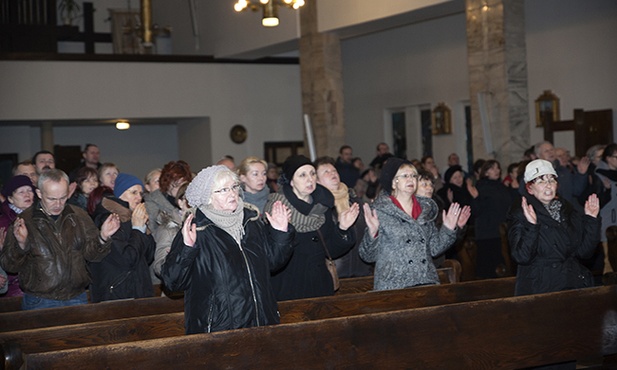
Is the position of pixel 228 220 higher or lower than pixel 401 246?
higher

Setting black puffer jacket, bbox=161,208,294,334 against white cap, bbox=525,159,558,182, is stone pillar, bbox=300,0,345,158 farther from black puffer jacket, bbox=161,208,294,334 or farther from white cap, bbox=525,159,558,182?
black puffer jacket, bbox=161,208,294,334

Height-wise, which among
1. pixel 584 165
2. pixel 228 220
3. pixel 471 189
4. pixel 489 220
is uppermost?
pixel 584 165

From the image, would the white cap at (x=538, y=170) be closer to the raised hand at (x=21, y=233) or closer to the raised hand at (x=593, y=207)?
the raised hand at (x=593, y=207)

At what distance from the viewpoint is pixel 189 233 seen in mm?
4148

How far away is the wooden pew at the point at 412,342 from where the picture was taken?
12.8 feet

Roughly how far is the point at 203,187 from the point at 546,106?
40.4 feet

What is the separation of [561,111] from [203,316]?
12340 mm

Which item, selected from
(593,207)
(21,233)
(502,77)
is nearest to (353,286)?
(593,207)

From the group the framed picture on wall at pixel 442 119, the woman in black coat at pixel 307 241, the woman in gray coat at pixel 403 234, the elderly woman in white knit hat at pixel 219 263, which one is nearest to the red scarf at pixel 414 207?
the woman in gray coat at pixel 403 234

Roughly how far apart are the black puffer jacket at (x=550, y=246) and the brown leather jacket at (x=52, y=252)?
256 cm

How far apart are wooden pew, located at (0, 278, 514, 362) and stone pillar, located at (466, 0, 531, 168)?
6651 mm

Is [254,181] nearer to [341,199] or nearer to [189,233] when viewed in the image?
[341,199]

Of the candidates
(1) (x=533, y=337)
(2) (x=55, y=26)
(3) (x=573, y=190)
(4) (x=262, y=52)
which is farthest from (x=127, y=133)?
(1) (x=533, y=337)

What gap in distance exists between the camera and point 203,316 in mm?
4223
